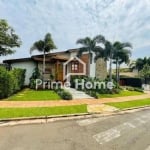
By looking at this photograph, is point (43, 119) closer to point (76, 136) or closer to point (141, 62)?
point (76, 136)

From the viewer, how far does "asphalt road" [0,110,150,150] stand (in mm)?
6910

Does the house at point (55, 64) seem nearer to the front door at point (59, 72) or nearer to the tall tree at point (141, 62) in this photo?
the front door at point (59, 72)

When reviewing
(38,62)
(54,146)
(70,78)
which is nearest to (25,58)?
(38,62)

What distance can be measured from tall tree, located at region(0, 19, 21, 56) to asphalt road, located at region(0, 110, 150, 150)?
20.4m

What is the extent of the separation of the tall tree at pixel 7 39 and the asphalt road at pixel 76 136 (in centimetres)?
2044

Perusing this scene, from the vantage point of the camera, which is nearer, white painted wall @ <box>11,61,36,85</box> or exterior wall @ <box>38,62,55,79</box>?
white painted wall @ <box>11,61,36,85</box>

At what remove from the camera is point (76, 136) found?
8.10m

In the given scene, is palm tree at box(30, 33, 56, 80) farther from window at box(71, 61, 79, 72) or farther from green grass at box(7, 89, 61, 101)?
green grass at box(7, 89, 61, 101)

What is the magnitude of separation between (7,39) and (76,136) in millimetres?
23140

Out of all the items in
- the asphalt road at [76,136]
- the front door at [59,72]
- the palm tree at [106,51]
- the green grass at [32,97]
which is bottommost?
the asphalt road at [76,136]

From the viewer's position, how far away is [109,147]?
693cm

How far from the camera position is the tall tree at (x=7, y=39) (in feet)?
88.8

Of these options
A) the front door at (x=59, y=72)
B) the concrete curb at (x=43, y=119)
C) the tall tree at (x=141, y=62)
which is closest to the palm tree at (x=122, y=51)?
the front door at (x=59, y=72)

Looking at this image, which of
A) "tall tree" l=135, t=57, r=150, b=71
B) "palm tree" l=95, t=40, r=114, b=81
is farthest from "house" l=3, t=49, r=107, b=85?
"tall tree" l=135, t=57, r=150, b=71
